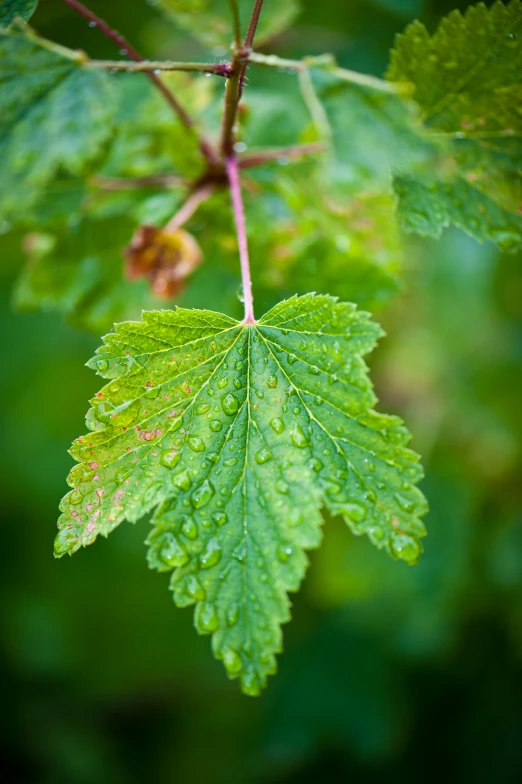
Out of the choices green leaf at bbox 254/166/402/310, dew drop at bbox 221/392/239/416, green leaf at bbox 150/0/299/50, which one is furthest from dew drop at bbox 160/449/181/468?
green leaf at bbox 150/0/299/50

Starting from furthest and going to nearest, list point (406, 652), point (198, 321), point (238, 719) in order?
point (238, 719) → point (406, 652) → point (198, 321)

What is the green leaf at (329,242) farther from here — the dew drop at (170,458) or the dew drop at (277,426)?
the dew drop at (170,458)

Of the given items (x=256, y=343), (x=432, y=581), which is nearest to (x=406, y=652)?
(x=432, y=581)

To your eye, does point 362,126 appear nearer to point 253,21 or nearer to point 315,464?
point 253,21

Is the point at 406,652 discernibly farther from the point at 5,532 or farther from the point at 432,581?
the point at 5,532

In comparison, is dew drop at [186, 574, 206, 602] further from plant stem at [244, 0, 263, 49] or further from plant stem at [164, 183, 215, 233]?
plant stem at [244, 0, 263, 49]

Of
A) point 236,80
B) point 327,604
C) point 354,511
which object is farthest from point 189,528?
point 327,604

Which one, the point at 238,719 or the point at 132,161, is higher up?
the point at 132,161
